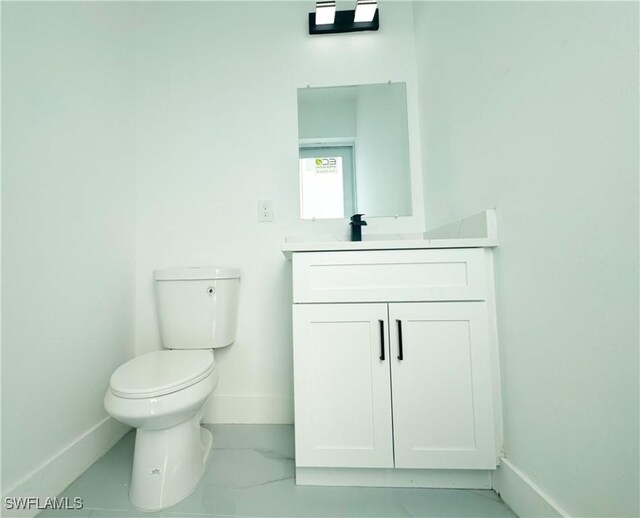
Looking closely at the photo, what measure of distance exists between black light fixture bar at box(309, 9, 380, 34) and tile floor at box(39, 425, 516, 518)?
2039 mm

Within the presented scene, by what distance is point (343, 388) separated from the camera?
2.98 ft

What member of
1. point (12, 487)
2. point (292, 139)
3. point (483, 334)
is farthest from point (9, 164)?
point (483, 334)

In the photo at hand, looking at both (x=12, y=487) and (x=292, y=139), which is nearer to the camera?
(x=12, y=487)

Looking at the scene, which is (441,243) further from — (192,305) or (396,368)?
(192,305)

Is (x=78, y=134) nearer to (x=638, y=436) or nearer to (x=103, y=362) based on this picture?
(x=103, y=362)

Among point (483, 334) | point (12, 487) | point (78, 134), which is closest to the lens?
point (12, 487)

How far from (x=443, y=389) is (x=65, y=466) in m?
1.30

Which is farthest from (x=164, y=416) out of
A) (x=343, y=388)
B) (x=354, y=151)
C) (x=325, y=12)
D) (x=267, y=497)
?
(x=325, y=12)

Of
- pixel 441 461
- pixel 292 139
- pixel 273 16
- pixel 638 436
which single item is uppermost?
pixel 273 16

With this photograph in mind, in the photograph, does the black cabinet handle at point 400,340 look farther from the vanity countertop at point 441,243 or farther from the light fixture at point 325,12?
the light fixture at point 325,12

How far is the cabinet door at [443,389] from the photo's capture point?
0.88m

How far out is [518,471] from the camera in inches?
32.3

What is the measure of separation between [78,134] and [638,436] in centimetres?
182

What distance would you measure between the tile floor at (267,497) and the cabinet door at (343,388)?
106 mm
